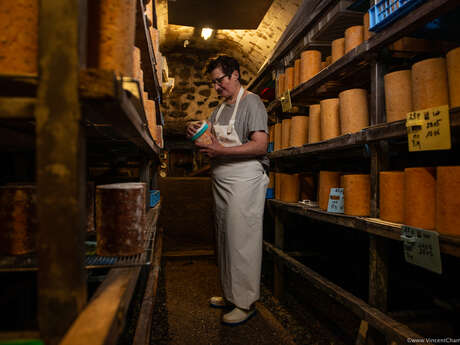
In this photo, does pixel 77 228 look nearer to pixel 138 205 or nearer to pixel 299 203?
pixel 138 205

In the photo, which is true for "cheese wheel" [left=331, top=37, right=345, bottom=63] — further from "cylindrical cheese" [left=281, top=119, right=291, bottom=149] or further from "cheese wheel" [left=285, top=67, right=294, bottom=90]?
"cylindrical cheese" [left=281, top=119, right=291, bottom=149]

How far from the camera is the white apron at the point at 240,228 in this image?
1.97m

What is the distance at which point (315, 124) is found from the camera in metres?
2.06

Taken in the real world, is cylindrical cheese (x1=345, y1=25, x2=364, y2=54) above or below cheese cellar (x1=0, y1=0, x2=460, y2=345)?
above

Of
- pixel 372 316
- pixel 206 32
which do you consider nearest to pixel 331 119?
pixel 372 316

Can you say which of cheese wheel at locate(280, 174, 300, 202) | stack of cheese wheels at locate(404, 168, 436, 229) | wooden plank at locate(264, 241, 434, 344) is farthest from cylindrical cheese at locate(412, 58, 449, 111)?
cheese wheel at locate(280, 174, 300, 202)

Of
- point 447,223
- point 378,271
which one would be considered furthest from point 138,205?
point 378,271

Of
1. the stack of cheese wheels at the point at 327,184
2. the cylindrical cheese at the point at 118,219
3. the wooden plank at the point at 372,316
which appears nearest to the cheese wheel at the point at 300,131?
the stack of cheese wheels at the point at 327,184

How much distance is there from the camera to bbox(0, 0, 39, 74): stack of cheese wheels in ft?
2.26

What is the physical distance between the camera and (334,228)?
10.4 feet

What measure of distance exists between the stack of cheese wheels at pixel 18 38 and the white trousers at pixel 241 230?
1450 mm

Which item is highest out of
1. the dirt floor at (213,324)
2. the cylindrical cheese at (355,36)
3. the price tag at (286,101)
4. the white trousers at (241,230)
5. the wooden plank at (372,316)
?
the cylindrical cheese at (355,36)

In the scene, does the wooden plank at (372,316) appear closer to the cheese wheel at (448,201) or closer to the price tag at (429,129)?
the cheese wheel at (448,201)

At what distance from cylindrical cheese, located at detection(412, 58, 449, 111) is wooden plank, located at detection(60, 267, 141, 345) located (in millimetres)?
1304
